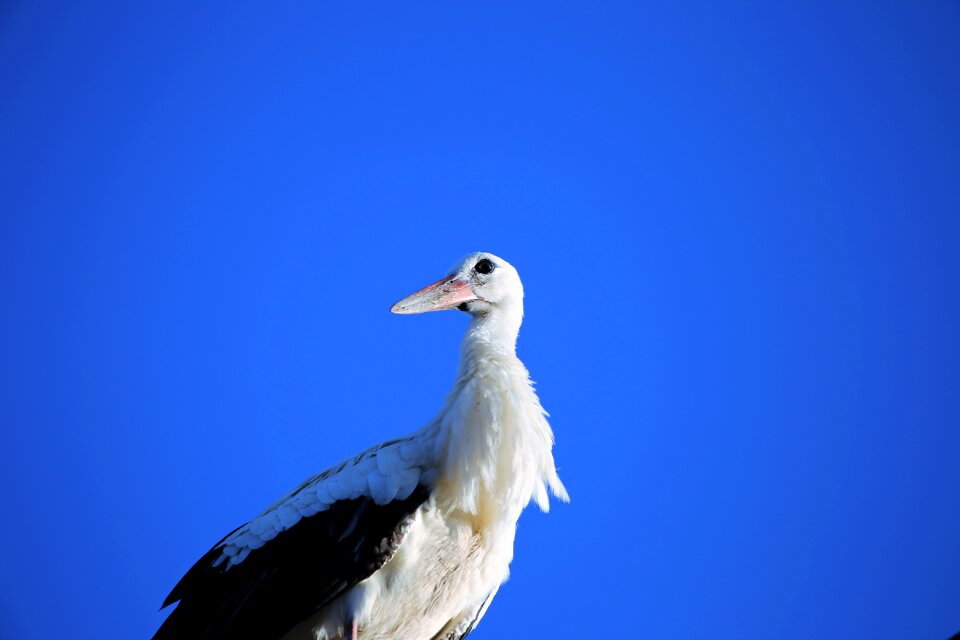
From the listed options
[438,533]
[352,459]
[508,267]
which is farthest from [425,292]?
[438,533]

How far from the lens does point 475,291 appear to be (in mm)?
6934

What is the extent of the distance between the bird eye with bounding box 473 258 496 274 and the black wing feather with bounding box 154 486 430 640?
1.90 metres

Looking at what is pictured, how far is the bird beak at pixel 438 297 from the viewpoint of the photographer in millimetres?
6940

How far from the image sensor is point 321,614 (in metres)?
5.60

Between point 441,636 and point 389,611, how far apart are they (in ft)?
2.39

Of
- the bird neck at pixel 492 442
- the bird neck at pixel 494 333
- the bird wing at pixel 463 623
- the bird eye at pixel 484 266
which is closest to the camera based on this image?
the bird neck at pixel 492 442

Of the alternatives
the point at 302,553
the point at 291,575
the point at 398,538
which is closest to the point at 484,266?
the point at 398,538

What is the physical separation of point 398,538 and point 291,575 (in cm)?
68

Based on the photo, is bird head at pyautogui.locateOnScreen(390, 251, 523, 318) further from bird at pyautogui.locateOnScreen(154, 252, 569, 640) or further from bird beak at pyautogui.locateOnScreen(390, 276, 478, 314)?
bird at pyautogui.locateOnScreen(154, 252, 569, 640)

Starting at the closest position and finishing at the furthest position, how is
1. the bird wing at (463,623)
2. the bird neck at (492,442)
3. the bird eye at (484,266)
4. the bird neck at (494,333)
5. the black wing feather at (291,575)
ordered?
1. the black wing feather at (291,575)
2. the bird neck at (492,442)
3. the bird wing at (463,623)
4. the bird neck at (494,333)
5. the bird eye at (484,266)

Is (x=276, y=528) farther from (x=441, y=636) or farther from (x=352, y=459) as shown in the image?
(x=441, y=636)

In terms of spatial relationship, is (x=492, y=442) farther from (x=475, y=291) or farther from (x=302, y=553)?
(x=475, y=291)

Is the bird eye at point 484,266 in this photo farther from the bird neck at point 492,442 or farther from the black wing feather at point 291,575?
the black wing feather at point 291,575

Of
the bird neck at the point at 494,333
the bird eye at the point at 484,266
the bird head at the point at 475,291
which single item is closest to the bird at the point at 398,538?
the bird neck at the point at 494,333
